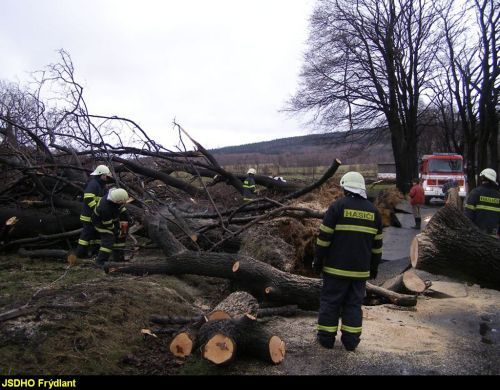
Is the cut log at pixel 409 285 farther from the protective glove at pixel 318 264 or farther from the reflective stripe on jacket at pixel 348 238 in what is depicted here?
the protective glove at pixel 318 264

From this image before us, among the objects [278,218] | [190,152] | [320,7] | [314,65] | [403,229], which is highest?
[320,7]

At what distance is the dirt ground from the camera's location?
3566 millimetres

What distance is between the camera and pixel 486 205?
22.2ft

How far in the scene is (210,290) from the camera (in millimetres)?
6230

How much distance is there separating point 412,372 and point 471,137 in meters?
22.1

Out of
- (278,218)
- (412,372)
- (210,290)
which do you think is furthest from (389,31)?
(412,372)

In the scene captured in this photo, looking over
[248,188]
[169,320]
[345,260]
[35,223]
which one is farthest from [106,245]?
[345,260]

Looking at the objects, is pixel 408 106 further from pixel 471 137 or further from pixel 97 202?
pixel 97 202

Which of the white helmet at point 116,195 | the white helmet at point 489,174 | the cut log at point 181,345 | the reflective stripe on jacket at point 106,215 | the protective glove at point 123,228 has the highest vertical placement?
the white helmet at point 489,174

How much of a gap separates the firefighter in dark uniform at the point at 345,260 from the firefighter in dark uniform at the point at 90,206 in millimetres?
4212

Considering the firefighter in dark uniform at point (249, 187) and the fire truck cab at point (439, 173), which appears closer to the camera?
the firefighter in dark uniform at point (249, 187)

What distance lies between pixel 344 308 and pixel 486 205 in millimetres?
3693

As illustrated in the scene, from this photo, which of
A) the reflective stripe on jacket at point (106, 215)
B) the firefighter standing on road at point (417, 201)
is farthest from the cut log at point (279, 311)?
the firefighter standing on road at point (417, 201)

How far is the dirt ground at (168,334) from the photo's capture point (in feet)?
11.7
